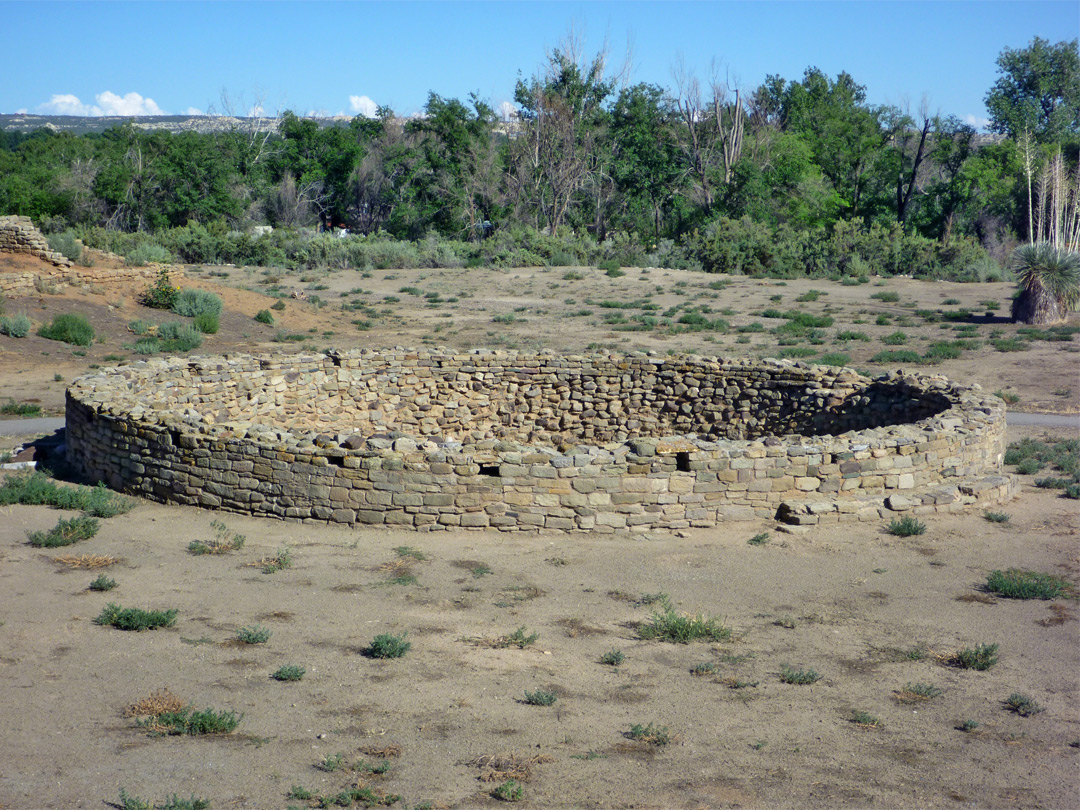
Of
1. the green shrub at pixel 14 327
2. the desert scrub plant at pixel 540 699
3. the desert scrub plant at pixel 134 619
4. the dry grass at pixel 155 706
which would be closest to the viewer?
the dry grass at pixel 155 706

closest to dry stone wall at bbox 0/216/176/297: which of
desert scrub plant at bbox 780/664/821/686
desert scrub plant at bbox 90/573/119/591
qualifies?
desert scrub plant at bbox 90/573/119/591

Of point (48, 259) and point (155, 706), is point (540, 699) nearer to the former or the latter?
point (155, 706)

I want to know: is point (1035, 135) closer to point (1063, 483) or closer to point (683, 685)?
point (1063, 483)

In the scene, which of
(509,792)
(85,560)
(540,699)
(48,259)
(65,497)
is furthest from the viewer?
(48,259)

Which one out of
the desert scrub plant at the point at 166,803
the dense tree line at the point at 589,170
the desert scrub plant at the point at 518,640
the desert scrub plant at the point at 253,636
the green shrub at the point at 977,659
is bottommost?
the green shrub at the point at 977,659

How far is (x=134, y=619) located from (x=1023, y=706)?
6.14 metres

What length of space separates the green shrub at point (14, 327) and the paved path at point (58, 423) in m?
6.60

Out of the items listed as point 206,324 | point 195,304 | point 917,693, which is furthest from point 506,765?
point 195,304

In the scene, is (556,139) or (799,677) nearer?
(799,677)

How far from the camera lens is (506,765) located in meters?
5.16

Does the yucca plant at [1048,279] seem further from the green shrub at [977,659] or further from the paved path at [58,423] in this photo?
the green shrub at [977,659]

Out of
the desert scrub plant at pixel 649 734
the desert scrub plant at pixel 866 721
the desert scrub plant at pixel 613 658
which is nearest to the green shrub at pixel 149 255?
the desert scrub plant at pixel 613 658

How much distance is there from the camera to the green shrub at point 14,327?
2067 cm

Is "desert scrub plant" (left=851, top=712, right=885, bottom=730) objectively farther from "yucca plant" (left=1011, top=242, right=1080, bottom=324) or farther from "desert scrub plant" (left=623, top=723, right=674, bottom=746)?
"yucca plant" (left=1011, top=242, right=1080, bottom=324)
